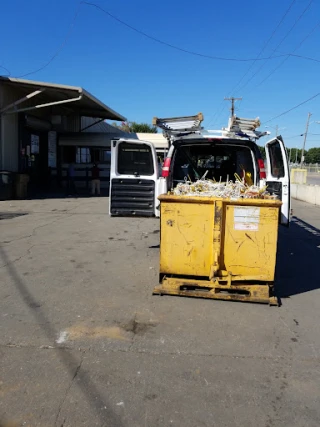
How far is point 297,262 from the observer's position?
7.25 m

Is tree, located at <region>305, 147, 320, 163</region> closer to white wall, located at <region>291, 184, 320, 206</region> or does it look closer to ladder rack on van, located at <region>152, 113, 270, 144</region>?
white wall, located at <region>291, 184, 320, 206</region>

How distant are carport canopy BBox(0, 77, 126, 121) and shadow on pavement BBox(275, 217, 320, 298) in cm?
1024

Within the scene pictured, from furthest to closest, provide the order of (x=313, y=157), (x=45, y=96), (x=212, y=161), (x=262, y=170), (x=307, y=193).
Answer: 1. (x=313, y=157)
2. (x=307, y=193)
3. (x=45, y=96)
4. (x=212, y=161)
5. (x=262, y=170)

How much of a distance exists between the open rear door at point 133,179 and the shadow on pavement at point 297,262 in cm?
236

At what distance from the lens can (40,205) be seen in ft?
49.8

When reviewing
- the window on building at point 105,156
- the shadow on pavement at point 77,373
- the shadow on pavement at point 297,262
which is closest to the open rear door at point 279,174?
the shadow on pavement at point 297,262

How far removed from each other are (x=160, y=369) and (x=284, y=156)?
12.9 feet

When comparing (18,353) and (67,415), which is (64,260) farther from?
(67,415)

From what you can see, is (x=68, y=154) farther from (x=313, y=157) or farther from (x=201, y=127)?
(x=313, y=157)

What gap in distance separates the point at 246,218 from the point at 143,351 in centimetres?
213

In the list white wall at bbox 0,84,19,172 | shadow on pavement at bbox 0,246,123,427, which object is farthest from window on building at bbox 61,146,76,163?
shadow on pavement at bbox 0,246,123,427

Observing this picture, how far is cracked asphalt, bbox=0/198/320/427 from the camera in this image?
9.37ft

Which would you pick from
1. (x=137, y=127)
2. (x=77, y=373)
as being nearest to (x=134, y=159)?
(x=77, y=373)

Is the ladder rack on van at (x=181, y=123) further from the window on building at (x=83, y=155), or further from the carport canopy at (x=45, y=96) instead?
the window on building at (x=83, y=155)
